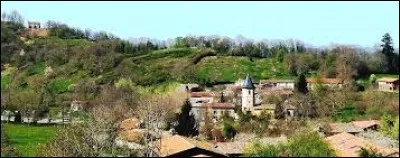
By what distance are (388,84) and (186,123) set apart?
46.3ft

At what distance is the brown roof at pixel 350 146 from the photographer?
22.4 m

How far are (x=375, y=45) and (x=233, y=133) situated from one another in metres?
23.1

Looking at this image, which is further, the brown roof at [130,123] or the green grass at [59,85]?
the green grass at [59,85]

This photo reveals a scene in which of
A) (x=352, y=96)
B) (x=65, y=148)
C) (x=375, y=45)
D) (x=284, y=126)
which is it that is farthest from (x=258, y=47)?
(x=65, y=148)

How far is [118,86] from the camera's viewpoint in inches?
2362

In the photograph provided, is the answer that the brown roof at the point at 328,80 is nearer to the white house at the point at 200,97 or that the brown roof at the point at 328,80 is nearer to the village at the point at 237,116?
the village at the point at 237,116

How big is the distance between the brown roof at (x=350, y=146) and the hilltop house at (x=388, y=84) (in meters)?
18.6

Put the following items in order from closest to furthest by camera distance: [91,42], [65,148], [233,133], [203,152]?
[203,152]
[65,148]
[233,133]
[91,42]

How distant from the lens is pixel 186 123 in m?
43.1

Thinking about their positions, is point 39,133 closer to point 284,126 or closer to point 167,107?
point 167,107

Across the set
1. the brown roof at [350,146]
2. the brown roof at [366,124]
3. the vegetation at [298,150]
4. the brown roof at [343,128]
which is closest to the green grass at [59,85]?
the brown roof at [343,128]

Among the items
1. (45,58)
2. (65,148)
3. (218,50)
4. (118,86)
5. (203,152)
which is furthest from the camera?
(218,50)

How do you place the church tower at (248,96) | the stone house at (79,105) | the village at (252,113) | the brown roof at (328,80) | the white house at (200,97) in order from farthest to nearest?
the white house at (200,97) < the brown roof at (328,80) < the stone house at (79,105) < the church tower at (248,96) < the village at (252,113)

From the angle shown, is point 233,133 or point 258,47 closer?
point 233,133
